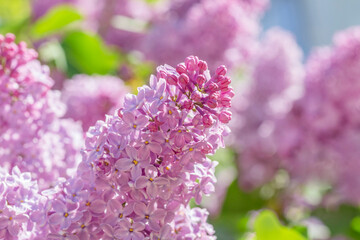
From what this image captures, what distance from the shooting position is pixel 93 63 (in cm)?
99

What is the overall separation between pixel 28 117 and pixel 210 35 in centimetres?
53

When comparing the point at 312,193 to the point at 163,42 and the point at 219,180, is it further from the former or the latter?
the point at 163,42

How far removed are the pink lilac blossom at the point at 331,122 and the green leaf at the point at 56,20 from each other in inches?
15.7

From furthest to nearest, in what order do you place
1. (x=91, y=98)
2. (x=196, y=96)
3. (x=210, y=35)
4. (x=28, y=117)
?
(x=210, y=35)
(x=91, y=98)
(x=28, y=117)
(x=196, y=96)

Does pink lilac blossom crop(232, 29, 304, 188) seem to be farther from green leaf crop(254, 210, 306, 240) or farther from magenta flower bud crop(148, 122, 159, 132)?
magenta flower bud crop(148, 122, 159, 132)

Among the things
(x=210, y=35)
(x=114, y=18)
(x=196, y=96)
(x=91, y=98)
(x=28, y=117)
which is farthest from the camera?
(x=114, y=18)

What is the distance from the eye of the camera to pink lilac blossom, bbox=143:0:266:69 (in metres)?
0.95

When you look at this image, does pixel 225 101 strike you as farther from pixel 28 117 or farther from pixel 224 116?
pixel 28 117

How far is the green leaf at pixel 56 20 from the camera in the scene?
0.97 m

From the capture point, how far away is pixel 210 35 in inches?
37.2

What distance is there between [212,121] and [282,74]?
708 mm

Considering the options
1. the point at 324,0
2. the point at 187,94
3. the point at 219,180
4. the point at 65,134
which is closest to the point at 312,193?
the point at 219,180

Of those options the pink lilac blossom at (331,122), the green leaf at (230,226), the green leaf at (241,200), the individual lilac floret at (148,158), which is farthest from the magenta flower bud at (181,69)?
A: the green leaf at (241,200)

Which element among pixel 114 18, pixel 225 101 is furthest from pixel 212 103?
pixel 114 18
